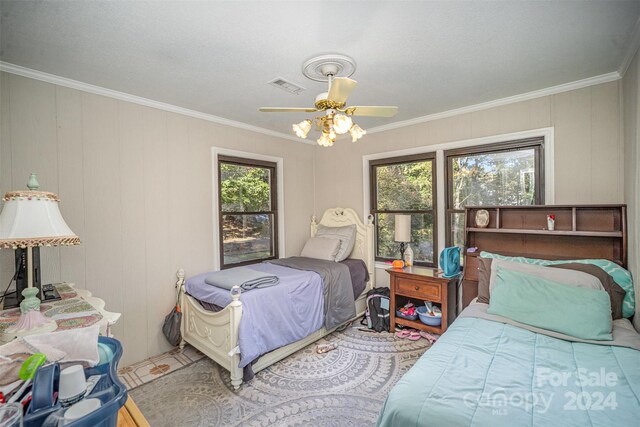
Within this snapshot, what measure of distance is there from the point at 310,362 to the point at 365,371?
1.67 ft

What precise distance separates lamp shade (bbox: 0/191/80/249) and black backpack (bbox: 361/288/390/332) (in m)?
2.85

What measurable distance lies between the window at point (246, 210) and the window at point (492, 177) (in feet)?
7.43

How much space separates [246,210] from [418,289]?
228 cm

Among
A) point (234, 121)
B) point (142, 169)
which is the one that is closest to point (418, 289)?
point (234, 121)

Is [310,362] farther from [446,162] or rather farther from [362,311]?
[446,162]

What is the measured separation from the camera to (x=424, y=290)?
308 cm

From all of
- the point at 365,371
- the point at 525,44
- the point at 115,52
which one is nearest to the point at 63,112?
the point at 115,52

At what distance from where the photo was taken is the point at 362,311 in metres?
3.79

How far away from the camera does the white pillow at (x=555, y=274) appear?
1992 millimetres

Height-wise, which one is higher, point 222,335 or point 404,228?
point 404,228

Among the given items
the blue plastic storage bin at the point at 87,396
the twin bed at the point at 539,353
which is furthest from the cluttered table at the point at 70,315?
the twin bed at the point at 539,353

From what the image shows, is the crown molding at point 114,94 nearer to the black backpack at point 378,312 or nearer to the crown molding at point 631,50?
the black backpack at point 378,312

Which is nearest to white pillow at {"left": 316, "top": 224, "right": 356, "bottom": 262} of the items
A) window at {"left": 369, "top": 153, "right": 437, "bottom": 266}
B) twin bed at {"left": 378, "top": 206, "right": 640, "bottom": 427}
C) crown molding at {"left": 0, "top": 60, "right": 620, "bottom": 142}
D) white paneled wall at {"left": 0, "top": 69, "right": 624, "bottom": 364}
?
window at {"left": 369, "top": 153, "right": 437, "bottom": 266}

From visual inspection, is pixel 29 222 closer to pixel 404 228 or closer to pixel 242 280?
pixel 242 280
